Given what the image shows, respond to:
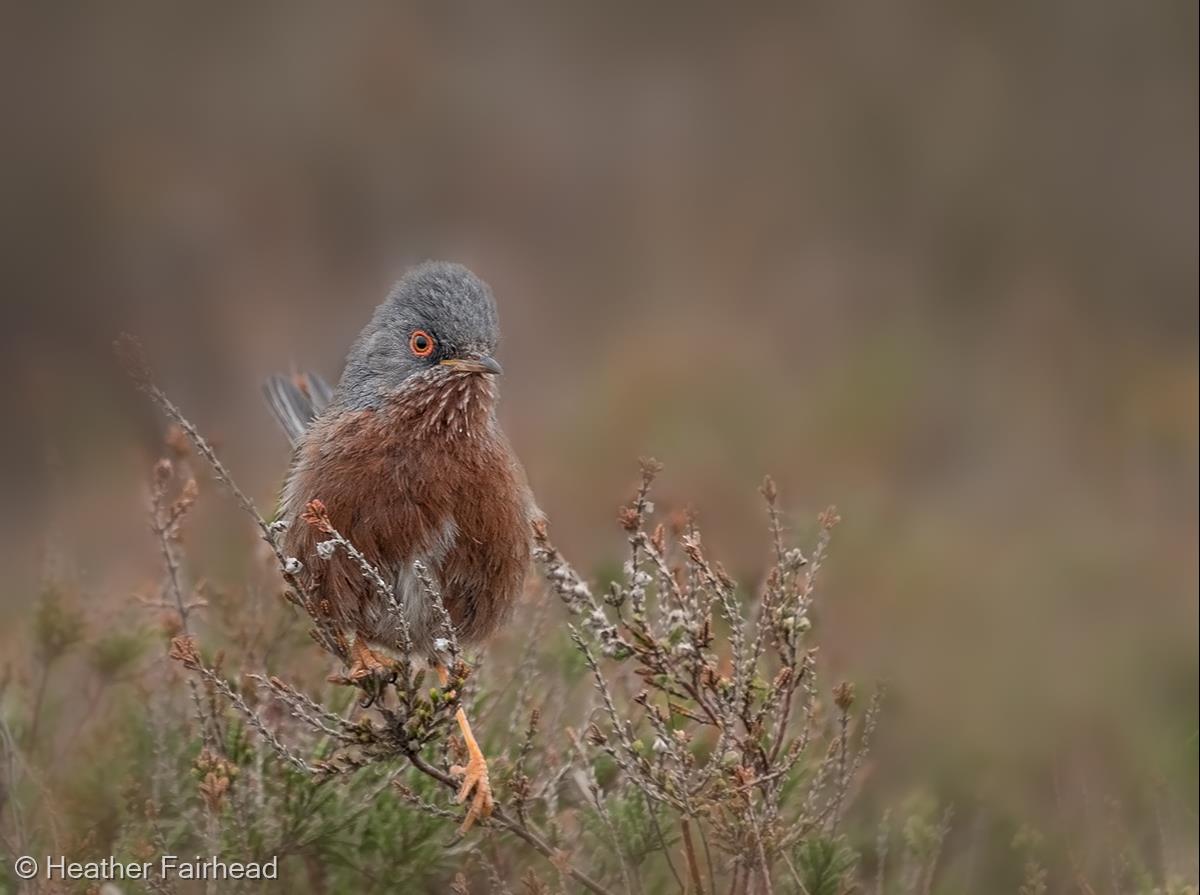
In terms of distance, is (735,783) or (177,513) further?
(177,513)

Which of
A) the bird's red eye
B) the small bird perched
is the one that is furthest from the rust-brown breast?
the bird's red eye

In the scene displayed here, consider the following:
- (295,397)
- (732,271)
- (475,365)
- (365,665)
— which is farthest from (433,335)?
(732,271)

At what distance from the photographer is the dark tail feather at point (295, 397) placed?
17.3ft

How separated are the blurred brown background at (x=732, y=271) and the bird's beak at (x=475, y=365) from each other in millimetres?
2279

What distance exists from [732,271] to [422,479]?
9815mm

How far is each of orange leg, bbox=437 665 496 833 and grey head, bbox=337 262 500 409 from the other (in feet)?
3.00

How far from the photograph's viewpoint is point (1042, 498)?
33.1ft

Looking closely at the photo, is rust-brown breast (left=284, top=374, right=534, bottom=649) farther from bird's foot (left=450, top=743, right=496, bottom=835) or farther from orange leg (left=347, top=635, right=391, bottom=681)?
bird's foot (left=450, top=743, right=496, bottom=835)

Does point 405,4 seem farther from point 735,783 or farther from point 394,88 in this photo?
point 735,783

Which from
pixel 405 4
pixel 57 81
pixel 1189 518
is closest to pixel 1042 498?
pixel 1189 518

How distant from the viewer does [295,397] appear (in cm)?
539

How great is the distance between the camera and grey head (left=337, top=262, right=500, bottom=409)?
14.0ft

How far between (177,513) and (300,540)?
14.5 inches

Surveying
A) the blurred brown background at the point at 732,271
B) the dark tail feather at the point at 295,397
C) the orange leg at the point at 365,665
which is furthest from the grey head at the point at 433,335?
the blurred brown background at the point at 732,271
